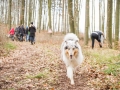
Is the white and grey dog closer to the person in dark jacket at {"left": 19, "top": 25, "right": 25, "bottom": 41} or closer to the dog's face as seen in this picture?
the dog's face

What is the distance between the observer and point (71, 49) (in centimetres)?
675

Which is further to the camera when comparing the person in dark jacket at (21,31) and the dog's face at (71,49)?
the person in dark jacket at (21,31)

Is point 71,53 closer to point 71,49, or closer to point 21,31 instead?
point 71,49

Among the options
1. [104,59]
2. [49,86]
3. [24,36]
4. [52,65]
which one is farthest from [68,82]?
[24,36]

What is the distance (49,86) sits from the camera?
6.63 metres

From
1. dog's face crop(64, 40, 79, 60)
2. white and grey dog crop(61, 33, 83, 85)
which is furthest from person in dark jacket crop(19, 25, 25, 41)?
dog's face crop(64, 40, 79, 60)

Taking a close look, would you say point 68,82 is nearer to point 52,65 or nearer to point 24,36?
point 52,65

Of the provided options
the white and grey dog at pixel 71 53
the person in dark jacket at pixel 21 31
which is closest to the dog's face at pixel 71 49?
the white and grey dog at pixel 71 53

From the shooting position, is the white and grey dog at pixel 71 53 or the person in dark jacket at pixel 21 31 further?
the person in dark jacket at pixel 21 31

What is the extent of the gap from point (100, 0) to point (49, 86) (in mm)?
28204

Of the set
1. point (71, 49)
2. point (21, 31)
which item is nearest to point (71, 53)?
point (71, 49)

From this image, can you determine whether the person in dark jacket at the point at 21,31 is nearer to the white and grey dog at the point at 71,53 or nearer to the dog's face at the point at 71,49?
the white and grey dog at the point at 71,53

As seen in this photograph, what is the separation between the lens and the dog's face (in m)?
6.76

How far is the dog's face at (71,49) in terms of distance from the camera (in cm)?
676
